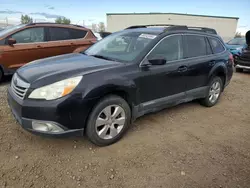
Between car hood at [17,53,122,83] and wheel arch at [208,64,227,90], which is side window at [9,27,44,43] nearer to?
car hood at [17,53,122,83]

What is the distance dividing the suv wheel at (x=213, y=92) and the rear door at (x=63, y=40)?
3907mm

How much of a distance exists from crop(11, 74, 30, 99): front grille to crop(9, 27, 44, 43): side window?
10.9ft

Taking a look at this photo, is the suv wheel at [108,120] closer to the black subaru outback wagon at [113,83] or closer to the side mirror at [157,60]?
the black subaru outback wagon at [113,83]

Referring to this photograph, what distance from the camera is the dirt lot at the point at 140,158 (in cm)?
248

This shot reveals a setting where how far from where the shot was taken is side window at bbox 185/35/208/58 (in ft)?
13.3

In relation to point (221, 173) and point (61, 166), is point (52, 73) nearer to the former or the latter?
point (61, 166)

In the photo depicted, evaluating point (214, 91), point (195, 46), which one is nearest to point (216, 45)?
point (195, 46)

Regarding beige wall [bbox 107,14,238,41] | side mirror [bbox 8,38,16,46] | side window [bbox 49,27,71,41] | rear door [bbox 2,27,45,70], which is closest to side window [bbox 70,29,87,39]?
side window [bbox 49,27,71,41]

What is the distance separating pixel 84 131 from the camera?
2902mm

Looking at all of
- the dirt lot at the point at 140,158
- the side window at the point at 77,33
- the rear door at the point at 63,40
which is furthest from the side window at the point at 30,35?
the dirt lot at the point at 140,158

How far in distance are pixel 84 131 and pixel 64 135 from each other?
286mm

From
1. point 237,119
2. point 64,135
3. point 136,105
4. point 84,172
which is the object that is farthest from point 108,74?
point 237,119

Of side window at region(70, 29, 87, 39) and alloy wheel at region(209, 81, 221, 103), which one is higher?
side window at region(70, 29, 87, 39)

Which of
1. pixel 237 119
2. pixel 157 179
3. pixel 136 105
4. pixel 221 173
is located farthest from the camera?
pixel 237 119
